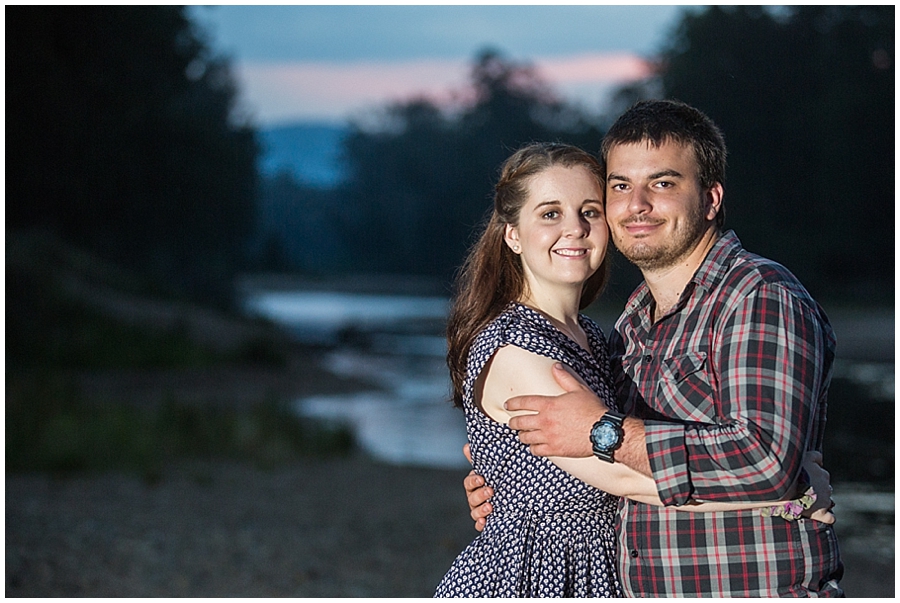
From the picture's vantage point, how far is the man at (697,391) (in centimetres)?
205

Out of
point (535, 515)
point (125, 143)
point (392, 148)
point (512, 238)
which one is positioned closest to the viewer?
point (535, 515)

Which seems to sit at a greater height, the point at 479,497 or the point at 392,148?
the point at 392,148

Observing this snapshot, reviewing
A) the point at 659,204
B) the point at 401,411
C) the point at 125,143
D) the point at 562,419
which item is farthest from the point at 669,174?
the point at 125,143

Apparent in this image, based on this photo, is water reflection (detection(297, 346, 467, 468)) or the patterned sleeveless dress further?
water reflection (detection(297, 346, 467, 468))

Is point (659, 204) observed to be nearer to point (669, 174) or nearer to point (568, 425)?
point (669, 174)

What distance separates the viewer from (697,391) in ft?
7.27

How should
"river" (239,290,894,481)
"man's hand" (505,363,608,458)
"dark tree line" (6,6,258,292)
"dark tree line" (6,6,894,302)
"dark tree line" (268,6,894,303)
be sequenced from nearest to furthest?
1. "man's hand" (505,363,608,458)
2. "river" (239,290,894,481)
3. "dark tree line" (6,6,258,292)
4. "dark tree line" (6,6,894,302)
5. "dark tree line" (268,6,894,303)

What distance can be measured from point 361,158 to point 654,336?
177 feet

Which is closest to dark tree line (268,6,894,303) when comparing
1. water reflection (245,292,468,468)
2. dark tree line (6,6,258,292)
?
water reflection (245,292,468,468)

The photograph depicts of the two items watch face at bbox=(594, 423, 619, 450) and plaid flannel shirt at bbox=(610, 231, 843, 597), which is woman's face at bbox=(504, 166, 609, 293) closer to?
plaid flannel shirt at bbox=(610, 231, 843, 597)

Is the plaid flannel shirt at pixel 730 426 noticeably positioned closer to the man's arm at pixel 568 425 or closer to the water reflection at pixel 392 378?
the man's arm at pixel 568 425

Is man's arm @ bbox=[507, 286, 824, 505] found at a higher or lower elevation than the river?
lower

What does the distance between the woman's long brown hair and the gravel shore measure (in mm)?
4868

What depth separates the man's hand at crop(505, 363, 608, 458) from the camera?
2.17 meters
